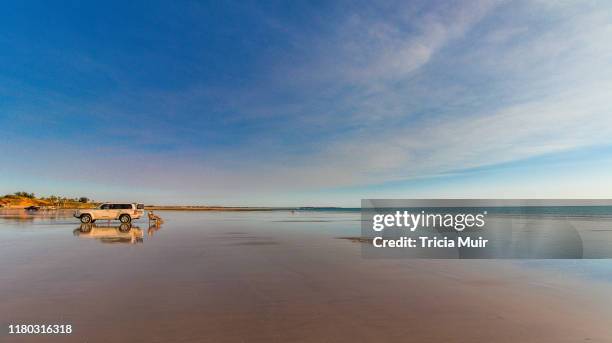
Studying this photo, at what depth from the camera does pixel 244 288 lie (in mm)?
10664

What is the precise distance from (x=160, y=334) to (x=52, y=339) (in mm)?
2126

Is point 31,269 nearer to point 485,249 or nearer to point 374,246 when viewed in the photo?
point 374,246

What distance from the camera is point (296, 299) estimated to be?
949cm

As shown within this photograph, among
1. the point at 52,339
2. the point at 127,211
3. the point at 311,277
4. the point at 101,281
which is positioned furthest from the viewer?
the point at 127,211

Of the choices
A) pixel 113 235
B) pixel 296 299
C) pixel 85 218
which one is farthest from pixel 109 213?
pixel 296 299

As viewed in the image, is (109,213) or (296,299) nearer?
(296,299)

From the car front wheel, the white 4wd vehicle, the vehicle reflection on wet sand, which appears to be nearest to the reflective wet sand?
the vehicle reflection on wet sand

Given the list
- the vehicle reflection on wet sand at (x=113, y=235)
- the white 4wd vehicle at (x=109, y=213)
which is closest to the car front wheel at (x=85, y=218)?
the white 4wd vehicle at (x=109, y=213)

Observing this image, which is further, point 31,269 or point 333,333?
point 31,269

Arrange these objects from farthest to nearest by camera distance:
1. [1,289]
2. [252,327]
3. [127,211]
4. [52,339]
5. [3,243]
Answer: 1. [127,211]
2. [3,243]
3. [1,289]
4. [252,327]
5. [52,339]

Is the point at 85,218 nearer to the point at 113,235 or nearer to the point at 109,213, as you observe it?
the point at 109,213

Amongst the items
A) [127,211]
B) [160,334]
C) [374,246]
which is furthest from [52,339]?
[127,211]

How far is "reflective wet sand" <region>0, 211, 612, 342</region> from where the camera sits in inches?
283

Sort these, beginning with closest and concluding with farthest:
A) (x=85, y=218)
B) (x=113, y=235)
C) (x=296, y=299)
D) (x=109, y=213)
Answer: (x=296, y=299), (x=113, y=235), (x=85, y=218), (x=109, y=213)
